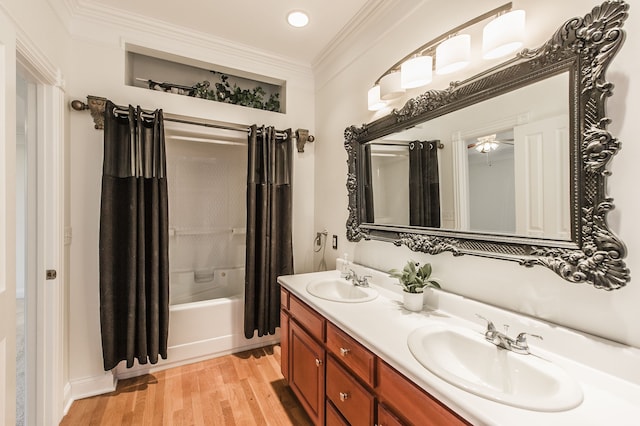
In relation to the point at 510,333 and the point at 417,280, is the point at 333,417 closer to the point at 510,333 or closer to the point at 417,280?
the point at 417,280

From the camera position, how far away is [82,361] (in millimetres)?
1954

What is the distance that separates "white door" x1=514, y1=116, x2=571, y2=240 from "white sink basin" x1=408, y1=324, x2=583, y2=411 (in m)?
0.46

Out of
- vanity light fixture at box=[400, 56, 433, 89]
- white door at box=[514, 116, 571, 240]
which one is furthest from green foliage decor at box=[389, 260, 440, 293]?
vanity light fixture at box=[400, 56, 433, 89]

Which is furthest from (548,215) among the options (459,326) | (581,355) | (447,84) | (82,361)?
(82,361)

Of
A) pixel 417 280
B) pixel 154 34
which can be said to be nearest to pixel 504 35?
pixel 417 280

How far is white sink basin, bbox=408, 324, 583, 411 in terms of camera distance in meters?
0.75

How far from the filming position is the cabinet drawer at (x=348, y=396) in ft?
3.75

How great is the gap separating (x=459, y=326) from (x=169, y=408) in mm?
1882

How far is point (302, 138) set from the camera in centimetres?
266

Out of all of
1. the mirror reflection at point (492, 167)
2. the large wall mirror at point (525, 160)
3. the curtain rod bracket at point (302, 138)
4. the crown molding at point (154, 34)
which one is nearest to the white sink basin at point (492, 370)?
the large wall mirror at point (525, 160)

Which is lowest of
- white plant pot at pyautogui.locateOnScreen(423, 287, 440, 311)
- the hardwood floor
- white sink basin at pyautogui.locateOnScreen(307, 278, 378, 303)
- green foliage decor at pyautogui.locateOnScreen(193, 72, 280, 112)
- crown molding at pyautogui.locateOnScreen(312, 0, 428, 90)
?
the hardwood floor

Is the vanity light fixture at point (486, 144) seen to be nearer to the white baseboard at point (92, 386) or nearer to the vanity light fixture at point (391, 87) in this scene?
the vanity light fixture at point (391, 87)

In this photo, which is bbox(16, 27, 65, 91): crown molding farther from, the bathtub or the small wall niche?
the bathtub

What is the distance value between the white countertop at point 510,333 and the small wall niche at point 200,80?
1981 millimetres
